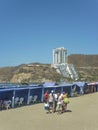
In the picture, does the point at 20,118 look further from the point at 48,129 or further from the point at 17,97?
the point at 17,97

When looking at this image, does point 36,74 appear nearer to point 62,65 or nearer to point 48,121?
point 62,65

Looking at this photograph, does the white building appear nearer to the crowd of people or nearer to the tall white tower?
the tall white tower

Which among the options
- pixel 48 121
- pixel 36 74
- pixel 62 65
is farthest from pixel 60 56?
pixel 48 121

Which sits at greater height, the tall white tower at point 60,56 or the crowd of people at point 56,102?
the tall white tower at point 60,56

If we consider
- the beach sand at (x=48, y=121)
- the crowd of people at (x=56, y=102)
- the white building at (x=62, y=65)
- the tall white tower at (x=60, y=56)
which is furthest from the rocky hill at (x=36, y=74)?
the beach sand at (x=48, y=121)

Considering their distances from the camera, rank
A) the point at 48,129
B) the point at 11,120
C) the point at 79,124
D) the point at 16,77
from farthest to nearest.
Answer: the point at 16,77, the point at 11,120, the point at 79,124, the point at 48,129

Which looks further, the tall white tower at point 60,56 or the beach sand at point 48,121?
the tall white tower at point 60,56

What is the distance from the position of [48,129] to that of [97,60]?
18441 cm

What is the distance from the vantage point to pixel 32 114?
21.4 meters

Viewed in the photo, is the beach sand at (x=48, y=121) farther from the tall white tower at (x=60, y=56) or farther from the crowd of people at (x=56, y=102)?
the tall white tower at (x=60, y=56)

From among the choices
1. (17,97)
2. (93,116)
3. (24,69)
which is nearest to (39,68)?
(24,69)

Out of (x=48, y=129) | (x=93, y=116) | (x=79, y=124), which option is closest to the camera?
(x=48, y=129)

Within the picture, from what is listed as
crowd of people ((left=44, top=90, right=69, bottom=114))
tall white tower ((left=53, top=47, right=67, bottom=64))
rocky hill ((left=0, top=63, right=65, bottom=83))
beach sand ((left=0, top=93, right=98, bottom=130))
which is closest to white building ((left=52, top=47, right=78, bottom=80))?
tall white tower ((left=53, top=47, right=67, bottom=64))

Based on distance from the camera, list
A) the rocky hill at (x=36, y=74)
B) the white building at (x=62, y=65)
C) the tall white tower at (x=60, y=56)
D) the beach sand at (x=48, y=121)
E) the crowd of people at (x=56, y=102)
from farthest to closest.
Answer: the tall white tower at (x=60, y=56) → the white building at (x=62, y=65) → the rocky hill at (x=36, y=74) → the crowd of people at (x=56, y=102) → the beach sand at (x=48, y=121)
